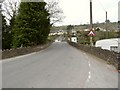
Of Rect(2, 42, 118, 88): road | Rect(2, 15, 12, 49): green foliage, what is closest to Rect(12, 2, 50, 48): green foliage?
Rect(2, 15, 12, 49): green foliage

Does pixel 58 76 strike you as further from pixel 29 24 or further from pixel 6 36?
pixel 6 36

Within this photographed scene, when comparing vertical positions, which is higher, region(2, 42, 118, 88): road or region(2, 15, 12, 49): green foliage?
region(2, 15, 12, 49): green foliage

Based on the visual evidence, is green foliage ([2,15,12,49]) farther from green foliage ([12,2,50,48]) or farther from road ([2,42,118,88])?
road ([2,42,118,88])

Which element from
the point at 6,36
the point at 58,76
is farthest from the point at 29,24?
the point at 58,76

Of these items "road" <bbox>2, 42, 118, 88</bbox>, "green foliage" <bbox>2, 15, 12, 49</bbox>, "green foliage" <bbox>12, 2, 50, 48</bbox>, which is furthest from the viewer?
"green foliage" <bbox>2, 15, 12, 49</bbox>

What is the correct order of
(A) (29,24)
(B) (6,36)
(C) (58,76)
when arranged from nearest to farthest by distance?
(C) (58,76)
(A) (29,24)
(B) (6,36)

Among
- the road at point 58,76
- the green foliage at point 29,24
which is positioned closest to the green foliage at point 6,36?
the green foliage at point 29,24

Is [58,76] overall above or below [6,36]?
below

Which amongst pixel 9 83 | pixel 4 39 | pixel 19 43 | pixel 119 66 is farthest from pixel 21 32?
pixel 9 83

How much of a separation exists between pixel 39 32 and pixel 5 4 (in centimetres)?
2431

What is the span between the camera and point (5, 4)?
7681 cm

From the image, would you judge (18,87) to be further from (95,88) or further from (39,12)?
(39,12)

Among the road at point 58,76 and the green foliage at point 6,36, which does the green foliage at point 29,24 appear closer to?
the green foliage at point 6,36

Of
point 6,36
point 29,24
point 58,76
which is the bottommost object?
point 58,76
